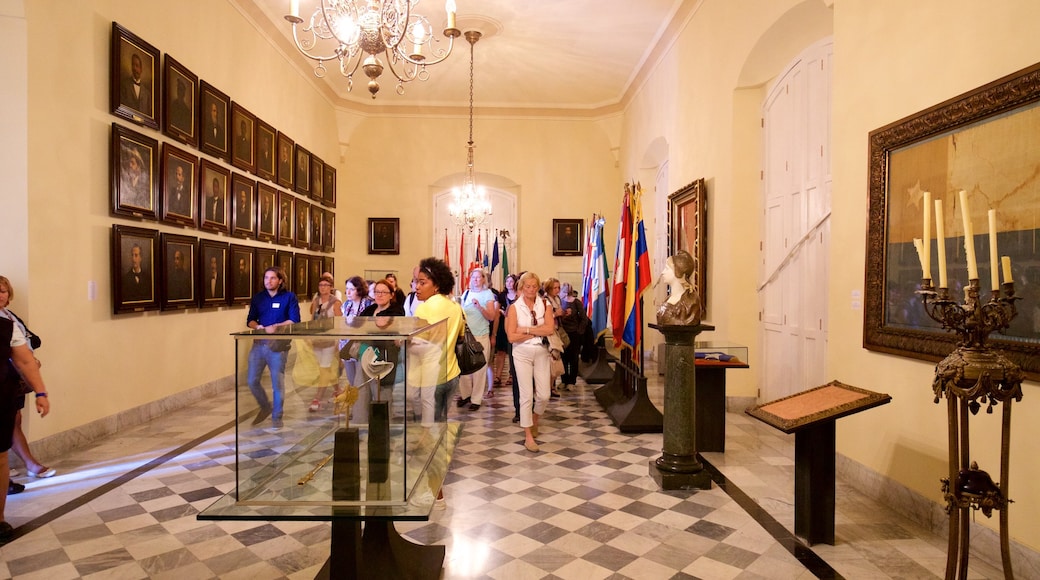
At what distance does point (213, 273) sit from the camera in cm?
898

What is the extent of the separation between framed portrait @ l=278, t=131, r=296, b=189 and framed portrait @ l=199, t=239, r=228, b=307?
9.41ft

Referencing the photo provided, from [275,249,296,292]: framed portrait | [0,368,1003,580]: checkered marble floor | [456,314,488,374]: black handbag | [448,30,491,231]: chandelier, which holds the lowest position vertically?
[0,368,1003,580]: checkered marble floor

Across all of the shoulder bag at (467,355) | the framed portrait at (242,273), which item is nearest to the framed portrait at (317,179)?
the framed portrait at (242,273)

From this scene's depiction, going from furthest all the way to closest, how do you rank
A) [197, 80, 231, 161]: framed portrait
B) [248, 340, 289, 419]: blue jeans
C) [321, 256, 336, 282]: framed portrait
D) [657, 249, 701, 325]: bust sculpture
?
1. [321, 256, 336, 282]: framed portrait
2. [197, 80, 231, 161]: framed portrait
3. [657, 249, 701, 325]: bust sculpture
4. [248, 340, 289, 419]: blue jeans

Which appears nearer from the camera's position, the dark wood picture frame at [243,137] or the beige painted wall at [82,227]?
the beige painted wall at [82,227]

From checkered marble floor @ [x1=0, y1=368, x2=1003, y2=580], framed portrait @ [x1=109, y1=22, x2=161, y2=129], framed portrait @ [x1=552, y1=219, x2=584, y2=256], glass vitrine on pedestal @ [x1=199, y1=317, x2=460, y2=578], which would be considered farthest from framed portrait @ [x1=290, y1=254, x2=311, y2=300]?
glass vitrine on pedestal @ [x1=199, y1=317, x2=460, y2=578]

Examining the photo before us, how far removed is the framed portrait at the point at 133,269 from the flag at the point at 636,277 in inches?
235

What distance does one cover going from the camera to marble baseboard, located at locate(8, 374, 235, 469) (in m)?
5.78

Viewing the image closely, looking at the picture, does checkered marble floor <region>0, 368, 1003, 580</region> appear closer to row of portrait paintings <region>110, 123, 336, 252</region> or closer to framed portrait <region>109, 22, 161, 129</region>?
row of portrait paintings <region>110, 123, 336, 252</region>

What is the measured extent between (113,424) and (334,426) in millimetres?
5456

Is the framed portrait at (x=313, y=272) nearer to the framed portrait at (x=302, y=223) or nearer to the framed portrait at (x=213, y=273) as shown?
the framed portrait at (x=302, y=223)

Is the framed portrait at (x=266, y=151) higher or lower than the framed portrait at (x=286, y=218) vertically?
higher

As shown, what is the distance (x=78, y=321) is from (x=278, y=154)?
5.97 meters

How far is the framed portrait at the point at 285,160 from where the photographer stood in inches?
459
